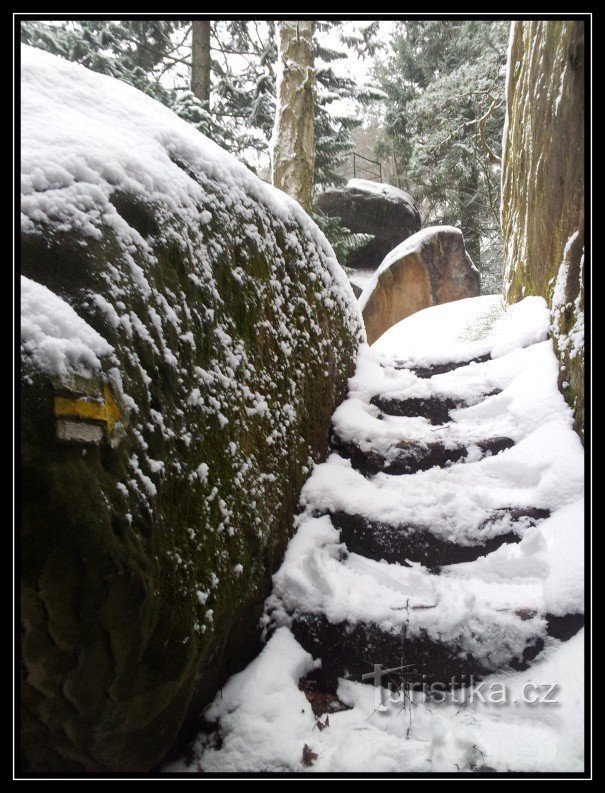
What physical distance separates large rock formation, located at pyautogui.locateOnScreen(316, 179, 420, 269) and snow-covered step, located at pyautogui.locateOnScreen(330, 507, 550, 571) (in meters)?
10.1

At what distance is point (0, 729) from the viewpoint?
0.78m

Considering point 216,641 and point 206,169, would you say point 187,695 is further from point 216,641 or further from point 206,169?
point 206,169

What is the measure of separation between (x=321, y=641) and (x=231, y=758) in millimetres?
407

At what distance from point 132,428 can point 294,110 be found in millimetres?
4787

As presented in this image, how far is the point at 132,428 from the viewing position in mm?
965

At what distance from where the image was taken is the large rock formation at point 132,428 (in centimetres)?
78

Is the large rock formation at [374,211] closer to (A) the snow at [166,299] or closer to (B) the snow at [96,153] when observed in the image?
(A) the snow at [166,299]

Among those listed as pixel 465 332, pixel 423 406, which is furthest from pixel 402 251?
pixel 423 406

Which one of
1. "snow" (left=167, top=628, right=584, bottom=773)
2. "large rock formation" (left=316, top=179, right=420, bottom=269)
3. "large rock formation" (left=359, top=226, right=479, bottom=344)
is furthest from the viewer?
"large rock formation" (left=316, top=179, right=420, bottom=269)

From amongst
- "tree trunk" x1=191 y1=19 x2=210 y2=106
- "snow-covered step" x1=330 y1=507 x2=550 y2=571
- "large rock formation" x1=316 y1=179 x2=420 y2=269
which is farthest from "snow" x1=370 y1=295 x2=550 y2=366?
"large rock formation" x1=316 y1=179 x2=420 y2=269

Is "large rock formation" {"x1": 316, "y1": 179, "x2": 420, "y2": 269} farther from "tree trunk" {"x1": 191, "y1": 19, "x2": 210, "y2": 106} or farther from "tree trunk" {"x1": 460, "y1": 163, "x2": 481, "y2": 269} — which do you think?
"tree trunk" {"x1": 191, "y1": 19, "x2": 210, "y2": 106}

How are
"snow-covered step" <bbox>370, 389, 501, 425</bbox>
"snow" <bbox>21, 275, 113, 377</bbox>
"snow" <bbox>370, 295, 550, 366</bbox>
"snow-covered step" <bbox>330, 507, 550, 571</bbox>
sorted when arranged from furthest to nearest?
1. "snow" <bbox>370, 295, 550, 366</bbox>
2. "snow-covered step" <bbox>370, 389, 501, 425</bbox>
3. "snow-covered step" <bbox>330, 507, 550, 571</bbox>
4. "snow" <bbox>21, 275, 113, 377</bbox>

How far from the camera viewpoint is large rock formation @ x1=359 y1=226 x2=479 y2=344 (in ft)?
23.8

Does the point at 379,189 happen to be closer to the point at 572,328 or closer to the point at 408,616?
the point at 572,328
